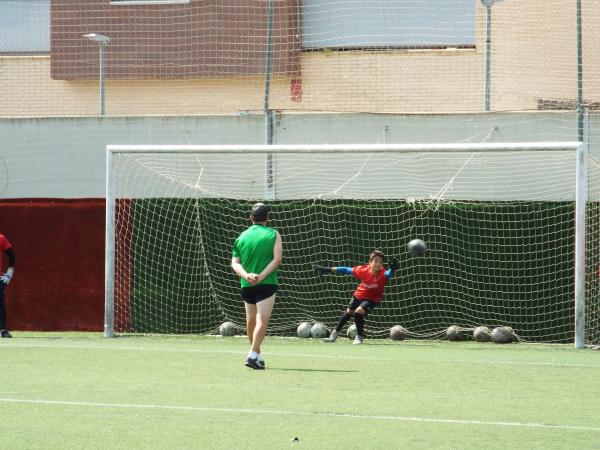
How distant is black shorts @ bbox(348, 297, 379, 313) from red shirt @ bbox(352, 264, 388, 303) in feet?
0.16

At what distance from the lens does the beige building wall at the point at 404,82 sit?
28.3 metres

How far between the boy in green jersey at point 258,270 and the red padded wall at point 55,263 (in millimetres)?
7846

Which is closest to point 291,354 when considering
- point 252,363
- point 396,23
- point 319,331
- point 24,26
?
point 252,363

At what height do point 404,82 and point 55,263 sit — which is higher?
point 404,82

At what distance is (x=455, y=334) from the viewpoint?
19.4 metres

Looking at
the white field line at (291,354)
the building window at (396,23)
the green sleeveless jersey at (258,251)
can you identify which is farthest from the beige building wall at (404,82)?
the green sleeveless jersey at (258,251)

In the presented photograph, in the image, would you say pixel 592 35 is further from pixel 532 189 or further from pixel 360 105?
pixel 532 189

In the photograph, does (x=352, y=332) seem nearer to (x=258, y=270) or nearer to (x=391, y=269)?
(x=391, y=269)

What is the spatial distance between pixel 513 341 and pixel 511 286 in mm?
874

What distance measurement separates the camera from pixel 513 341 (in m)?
19.2

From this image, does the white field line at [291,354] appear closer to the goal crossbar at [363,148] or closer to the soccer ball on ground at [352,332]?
the soccer ball on ground at [352,332]

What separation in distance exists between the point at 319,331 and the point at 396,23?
13.7 metres

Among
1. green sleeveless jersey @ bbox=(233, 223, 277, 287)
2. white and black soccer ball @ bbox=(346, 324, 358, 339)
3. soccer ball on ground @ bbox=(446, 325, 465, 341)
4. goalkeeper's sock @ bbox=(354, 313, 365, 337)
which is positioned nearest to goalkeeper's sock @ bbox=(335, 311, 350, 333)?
goalkeeper's sock @ bbox=(354, 313, 365, 337)

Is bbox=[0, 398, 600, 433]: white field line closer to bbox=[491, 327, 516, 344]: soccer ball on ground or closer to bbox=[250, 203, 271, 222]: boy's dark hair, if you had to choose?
bbox=[250, 203, 271, 222]: boy's dark hair
